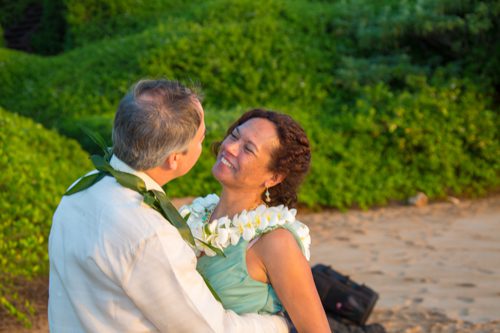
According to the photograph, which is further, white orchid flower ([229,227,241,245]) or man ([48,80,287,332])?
white orchid flower ([229,227,241,245])

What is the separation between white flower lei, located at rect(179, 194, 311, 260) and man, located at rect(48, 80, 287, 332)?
34 centimetres

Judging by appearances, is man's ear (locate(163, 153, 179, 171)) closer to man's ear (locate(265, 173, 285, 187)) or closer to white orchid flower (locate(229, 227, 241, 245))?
white orchid flower (locate(229, 227, 241, 245))

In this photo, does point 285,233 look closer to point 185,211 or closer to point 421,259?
point 185,211

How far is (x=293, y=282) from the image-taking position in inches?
87.7

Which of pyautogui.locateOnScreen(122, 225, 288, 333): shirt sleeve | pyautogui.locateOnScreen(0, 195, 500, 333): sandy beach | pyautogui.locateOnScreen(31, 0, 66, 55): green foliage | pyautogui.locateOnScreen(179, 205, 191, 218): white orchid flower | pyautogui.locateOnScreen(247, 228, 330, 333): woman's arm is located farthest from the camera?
pyautogui.locateOnScreen(31, 0, 66, 55): green foliage

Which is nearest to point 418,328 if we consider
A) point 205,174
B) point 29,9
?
point 205,174

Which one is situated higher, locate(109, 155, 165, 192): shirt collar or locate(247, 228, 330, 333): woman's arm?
locate(109, 155, 165, 192): shirt collar

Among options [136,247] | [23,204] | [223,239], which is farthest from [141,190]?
[23,204]

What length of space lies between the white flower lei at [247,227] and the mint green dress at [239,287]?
0.13ft

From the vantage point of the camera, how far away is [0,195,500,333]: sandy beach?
15.7 feet

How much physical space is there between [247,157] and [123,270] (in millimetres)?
733

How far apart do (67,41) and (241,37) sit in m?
5.13

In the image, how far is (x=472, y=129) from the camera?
27.2ft

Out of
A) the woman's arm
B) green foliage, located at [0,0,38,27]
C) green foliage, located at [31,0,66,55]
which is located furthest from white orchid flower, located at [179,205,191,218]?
green foliage, located at [0,0,38,27]
